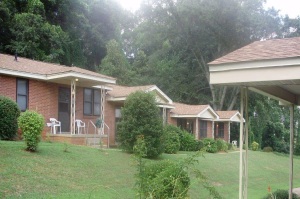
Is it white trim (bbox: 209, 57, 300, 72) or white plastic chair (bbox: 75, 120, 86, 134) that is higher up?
white trim (bbox: 209, 57, 300, 72)

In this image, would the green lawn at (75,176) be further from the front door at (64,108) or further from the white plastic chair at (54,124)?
the front door at (64,108)

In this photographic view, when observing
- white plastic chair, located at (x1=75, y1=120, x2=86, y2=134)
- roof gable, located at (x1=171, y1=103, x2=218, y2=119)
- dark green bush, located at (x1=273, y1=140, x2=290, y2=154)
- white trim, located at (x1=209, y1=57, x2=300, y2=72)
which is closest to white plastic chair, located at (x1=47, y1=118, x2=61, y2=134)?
white plastic chair, located at (x1=75, y1=120, x2=86, y2=134)

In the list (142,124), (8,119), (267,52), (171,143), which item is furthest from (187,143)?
(267,52)

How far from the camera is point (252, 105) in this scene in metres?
42.7

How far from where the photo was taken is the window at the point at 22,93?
19453 millimetres

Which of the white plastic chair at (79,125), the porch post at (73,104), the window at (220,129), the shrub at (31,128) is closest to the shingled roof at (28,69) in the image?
the porch post at (73,104)

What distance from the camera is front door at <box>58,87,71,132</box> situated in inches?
846

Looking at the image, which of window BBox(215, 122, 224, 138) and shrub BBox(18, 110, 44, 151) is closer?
shrub BBox(18, 110, 44, 151)

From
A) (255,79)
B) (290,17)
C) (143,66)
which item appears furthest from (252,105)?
(255,79)

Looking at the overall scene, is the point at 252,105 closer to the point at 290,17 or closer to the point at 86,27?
the point at 290,17

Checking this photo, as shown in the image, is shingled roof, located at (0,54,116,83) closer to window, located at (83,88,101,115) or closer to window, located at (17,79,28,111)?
window, located at (17,79,28,111)

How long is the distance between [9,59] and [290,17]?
95.4 feet

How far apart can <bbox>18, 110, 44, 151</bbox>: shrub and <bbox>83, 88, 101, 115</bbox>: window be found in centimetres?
902

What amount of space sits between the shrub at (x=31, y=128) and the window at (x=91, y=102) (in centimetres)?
902
